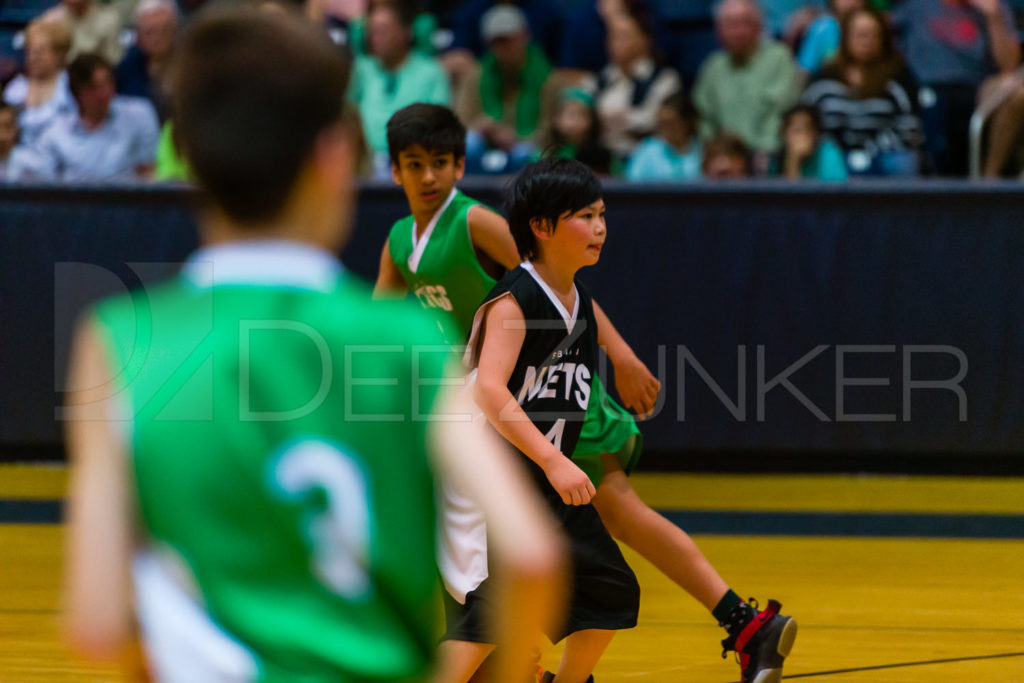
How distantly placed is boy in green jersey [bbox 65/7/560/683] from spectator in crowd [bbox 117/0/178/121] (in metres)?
8.13

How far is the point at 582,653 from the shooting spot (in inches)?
144

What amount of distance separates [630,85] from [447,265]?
4938 mm

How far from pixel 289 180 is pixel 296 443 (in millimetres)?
228

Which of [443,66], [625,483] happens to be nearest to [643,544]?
[625,483]

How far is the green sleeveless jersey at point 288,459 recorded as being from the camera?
1.18 meters

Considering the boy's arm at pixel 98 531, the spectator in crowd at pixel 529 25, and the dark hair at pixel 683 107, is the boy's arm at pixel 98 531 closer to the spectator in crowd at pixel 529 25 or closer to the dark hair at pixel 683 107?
the dark hair at pixel 683 107

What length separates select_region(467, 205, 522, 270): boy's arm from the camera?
423 centimetres

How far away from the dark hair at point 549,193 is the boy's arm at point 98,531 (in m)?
2.34

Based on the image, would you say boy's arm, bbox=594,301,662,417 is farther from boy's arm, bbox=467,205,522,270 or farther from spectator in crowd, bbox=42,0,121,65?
spectator in crowd, bbox=42,0,121,65

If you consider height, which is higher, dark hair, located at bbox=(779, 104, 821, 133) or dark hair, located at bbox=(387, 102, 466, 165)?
dark hair, located at bbox=(779, 104, 821, 133)

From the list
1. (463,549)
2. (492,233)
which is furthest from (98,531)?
(492,233)

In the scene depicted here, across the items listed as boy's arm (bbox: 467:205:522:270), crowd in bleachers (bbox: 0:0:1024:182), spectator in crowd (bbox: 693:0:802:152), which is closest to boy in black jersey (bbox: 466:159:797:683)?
boy's arm (bbox: 467:205:522:270)

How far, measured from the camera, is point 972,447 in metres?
6.91

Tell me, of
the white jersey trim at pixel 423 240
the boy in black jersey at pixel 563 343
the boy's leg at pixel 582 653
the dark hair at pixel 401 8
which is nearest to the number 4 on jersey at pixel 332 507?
the boy in black jersey at pixel 563 343
